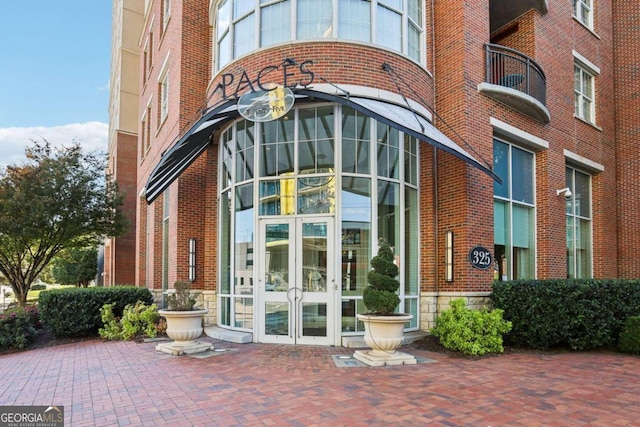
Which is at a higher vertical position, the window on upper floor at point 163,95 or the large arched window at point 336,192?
the window on upper floor at point 163,95

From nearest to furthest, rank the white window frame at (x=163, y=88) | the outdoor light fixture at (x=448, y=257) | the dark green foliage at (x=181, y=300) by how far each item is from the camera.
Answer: the dark green foliage at (x=181, y=300), the outdoor light fixture at (x=448, y=257), the white window frame at (x=163, y=88)

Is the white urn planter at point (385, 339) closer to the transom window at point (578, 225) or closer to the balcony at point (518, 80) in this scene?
the balcony at point (518, 80)

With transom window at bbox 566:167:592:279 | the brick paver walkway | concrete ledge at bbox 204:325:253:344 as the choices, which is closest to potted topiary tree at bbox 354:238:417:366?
the brick paver walkway

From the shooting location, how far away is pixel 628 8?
643 inches

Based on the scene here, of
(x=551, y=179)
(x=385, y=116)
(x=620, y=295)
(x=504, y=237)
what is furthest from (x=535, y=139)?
(x=385, y=116)

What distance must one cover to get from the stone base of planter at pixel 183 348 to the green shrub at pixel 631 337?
781cm

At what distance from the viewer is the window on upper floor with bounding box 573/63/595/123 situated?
14828 mm

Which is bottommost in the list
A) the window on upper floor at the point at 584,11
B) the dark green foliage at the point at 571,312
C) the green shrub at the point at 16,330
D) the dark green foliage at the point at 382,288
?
the green shrub at the point at 16,330

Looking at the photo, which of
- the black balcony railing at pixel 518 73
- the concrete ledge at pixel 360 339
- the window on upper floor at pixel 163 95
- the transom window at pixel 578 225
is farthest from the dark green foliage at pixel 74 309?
the transom window at pixel 578 225

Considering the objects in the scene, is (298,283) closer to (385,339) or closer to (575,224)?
(385,339)

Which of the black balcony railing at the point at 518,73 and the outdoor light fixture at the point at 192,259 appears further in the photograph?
the black balcony railing at the point at 518,73

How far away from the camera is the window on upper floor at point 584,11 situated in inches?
599

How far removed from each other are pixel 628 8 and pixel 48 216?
71.6ft

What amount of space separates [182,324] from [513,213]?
851 centimetres
